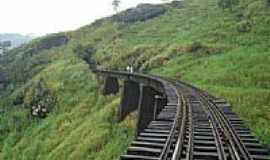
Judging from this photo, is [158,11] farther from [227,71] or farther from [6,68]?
[227,71]

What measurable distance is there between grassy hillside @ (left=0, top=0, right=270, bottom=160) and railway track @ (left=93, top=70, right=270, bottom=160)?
16.8 ft

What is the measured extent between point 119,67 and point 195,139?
5696cm

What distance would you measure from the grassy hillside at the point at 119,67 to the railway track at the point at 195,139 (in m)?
5.13

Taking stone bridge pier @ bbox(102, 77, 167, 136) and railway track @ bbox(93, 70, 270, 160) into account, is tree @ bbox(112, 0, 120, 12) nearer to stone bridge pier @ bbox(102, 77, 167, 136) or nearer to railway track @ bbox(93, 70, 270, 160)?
stone bridge pier @ bbox(102, 77, 167, 136)

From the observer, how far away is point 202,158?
11.0m

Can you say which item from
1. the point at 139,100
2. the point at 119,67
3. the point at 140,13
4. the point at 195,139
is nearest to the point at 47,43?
the point at 140,13

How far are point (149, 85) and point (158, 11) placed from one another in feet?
271

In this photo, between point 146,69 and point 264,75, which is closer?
point 264,75

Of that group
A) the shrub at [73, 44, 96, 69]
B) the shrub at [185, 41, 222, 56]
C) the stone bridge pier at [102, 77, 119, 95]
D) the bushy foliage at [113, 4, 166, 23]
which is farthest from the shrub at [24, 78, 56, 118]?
the bushy foliage at [113, 4, 166, 23]

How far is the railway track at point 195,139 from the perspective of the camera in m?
11.1

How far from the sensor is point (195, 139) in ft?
43.0

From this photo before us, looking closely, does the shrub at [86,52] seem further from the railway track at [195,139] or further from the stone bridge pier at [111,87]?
the railway track at [195,139]

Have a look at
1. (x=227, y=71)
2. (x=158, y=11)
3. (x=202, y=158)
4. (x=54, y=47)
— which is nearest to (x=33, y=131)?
(x=227, y=71)

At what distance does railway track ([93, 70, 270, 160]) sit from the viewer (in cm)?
1110
